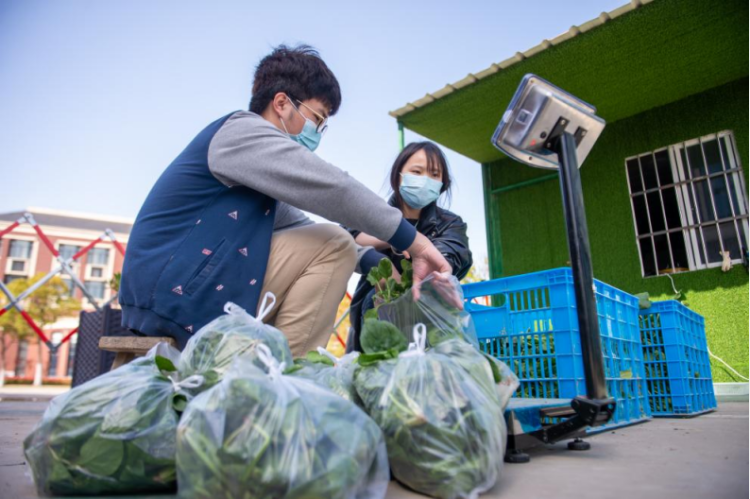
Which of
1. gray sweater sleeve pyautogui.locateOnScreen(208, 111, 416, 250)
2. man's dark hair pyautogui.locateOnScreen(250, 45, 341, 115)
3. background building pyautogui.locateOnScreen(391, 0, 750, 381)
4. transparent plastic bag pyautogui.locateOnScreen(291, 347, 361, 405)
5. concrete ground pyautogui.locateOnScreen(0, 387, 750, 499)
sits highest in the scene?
background building pyautogui.locateOnScreen(391, 0, 750, 381)

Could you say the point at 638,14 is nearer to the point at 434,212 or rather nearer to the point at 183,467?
the point at 434,212

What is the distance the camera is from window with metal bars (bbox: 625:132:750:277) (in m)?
4.27

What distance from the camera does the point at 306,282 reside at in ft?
5.06

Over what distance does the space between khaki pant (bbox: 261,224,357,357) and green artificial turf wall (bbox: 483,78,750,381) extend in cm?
333

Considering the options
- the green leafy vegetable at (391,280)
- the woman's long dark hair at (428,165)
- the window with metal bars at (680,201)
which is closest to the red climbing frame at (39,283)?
the woman's long dark hair at (428,165)

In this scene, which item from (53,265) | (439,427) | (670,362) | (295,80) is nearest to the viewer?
(439,427)

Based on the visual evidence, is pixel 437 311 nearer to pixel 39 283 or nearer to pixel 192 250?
pixel 192 250

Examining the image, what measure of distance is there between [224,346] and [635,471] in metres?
0.83

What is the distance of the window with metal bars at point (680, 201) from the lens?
14.0 feet

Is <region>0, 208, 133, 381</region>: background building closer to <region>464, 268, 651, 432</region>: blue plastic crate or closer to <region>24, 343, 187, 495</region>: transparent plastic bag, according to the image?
<region>464, 268, 651, 432</region>: blue plastic crate

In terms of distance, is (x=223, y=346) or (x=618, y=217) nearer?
(x=223, y=346)

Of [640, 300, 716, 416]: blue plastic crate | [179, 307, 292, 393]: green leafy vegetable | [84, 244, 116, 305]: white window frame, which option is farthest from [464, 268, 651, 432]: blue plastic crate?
[84, 244, 116, 305]: white window frame

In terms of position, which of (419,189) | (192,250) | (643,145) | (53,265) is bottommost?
→ (192,250)

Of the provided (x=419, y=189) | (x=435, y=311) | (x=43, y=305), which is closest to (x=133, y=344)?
(x=435, y=311)
